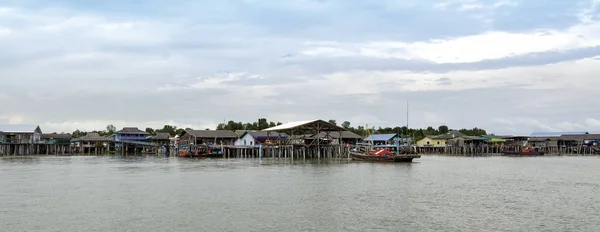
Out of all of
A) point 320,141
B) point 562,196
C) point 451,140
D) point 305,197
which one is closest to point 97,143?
point 320,141

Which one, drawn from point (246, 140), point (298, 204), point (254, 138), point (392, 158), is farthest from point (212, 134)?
point (298, 204)

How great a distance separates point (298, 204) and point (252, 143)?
54385mm

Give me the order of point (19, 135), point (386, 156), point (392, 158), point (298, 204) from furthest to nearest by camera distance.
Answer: point (19, 135), point (386, 156), point (392, 158), point (298, 204)

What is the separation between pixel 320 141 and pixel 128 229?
48.4 meters

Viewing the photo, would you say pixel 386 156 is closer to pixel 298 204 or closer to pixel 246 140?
pixel 246 140

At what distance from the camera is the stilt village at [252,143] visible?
70938 mm

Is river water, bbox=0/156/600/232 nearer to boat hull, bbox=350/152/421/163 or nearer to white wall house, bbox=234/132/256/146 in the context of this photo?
boat hull, bbox=350/152/421/163

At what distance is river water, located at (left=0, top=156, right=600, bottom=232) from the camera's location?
17.5 meters

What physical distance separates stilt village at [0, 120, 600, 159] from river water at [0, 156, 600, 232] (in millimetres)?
33982

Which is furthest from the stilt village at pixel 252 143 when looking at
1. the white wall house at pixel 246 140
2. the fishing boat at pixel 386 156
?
the fishing boat at pixel 386 156

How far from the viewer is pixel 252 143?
7600 centimetres

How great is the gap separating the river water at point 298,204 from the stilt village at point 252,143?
111 feet

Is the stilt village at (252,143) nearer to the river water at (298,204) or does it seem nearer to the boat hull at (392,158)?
the boat hull at (392,158)

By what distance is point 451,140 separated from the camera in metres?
91.9
